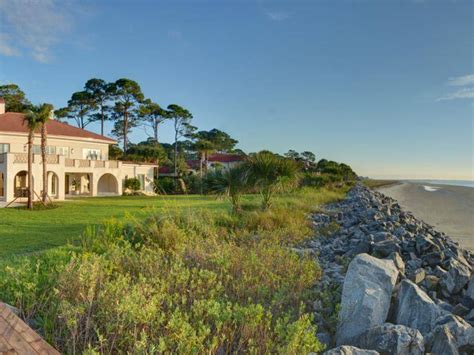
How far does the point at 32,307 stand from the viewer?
133 inches

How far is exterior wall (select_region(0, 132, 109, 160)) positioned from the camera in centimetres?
2808

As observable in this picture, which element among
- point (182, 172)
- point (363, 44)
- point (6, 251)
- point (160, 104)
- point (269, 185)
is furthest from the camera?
point (160, 104)

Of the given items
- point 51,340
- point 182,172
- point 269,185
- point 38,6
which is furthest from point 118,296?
point 182,172

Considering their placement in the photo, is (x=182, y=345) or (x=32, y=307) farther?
(x=32, y=307)

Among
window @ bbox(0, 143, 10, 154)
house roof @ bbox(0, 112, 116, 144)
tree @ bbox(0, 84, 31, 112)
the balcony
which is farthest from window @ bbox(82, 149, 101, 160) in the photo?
tree @ bbox(0, 84, 31, 112)

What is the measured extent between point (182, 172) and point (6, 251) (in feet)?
126

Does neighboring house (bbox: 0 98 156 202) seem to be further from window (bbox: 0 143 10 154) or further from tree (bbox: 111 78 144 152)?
tree (bbox: 111 78 144 152)

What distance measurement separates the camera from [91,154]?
33.1 metres

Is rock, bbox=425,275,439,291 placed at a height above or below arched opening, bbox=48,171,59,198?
below

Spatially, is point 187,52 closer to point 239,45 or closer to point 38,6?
point 239,45

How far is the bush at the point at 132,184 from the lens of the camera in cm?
3338

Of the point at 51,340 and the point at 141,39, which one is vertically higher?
the point at 141,39

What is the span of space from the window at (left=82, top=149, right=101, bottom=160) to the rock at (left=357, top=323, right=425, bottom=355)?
33003 mm

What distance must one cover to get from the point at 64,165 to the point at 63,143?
3.81m
